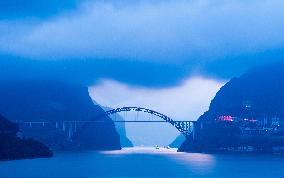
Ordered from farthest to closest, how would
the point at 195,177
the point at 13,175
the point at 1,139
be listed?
the point at 1,139, the point at 195,177, the point at 13,175

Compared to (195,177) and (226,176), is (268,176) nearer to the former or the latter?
(226,176)

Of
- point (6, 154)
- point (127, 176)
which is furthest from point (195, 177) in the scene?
point (6, 154)

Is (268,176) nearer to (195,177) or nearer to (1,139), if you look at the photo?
(195,177)

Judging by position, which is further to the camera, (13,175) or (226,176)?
(226,176)

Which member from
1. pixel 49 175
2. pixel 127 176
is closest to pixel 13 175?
pixel 49 175

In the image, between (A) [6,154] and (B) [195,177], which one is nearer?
(B) [195,177]

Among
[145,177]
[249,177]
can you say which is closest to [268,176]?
[249,177]

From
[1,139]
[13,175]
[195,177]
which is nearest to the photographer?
[13,175]
